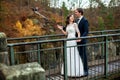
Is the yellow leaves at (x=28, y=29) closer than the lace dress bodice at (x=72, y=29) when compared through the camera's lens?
No

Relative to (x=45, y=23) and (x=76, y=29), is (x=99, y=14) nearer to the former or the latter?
(x=45, y=23)

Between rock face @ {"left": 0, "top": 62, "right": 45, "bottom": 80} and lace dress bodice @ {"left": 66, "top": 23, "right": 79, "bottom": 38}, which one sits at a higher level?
lace dress bodice @ {"left": 66, "top": 23, "right": 79, "bottom": 38}

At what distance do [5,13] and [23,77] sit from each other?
10.5 meters

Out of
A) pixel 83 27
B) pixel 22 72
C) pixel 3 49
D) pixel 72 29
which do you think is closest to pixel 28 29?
pixel 72 29

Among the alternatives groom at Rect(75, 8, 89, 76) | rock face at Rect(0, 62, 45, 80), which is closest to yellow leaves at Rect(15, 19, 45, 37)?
groom at Rect(75, 8, 89, 76)

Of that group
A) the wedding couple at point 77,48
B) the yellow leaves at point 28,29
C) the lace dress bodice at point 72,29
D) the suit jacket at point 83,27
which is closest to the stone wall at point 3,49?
the wedding couple at point 77,48

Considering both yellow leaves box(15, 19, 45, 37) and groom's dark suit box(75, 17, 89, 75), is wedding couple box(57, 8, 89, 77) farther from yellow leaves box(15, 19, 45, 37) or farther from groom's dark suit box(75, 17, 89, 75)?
yellow leaves box(15, 19, 45, 37)

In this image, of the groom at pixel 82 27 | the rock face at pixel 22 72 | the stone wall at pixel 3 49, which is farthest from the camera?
the groom at pixel 82 27

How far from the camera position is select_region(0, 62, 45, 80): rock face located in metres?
3.86

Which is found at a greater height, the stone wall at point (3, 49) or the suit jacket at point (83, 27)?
the suit jacket at point (83, 27)

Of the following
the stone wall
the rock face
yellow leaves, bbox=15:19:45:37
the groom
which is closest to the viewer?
the rock face

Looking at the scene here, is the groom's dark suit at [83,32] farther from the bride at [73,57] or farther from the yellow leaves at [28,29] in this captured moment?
the yellow leaves at [28,29]

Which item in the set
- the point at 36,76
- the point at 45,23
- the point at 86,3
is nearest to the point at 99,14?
the point at 86,3

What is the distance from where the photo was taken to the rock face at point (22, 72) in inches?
152
